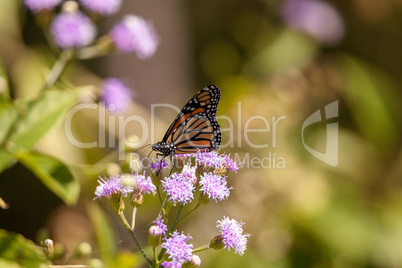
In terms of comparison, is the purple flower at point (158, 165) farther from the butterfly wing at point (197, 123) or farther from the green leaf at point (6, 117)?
the green leaf at point (6, 117)

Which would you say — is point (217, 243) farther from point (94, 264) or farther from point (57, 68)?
point (57, 68)

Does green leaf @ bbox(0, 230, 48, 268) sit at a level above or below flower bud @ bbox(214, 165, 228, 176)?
below

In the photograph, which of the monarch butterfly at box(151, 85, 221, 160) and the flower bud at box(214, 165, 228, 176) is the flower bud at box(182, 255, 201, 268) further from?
the monarch butterfly at box(151, 85, 221, 160)

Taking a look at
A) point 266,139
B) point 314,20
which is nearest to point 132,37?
point 266,139

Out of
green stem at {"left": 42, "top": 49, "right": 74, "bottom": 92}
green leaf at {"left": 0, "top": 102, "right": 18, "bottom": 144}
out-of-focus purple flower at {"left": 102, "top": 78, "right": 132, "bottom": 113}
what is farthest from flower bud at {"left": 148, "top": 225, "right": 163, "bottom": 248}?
out-of-focus purple flower at {"left": 102, "top": 78, "right": 132, "bottom": 113}

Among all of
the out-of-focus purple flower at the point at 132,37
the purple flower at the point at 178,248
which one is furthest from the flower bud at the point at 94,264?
the out-of-focus purple flower at the point at 132,37

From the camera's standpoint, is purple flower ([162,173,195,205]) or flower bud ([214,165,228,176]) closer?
purple flower ([162,173,195,205])
